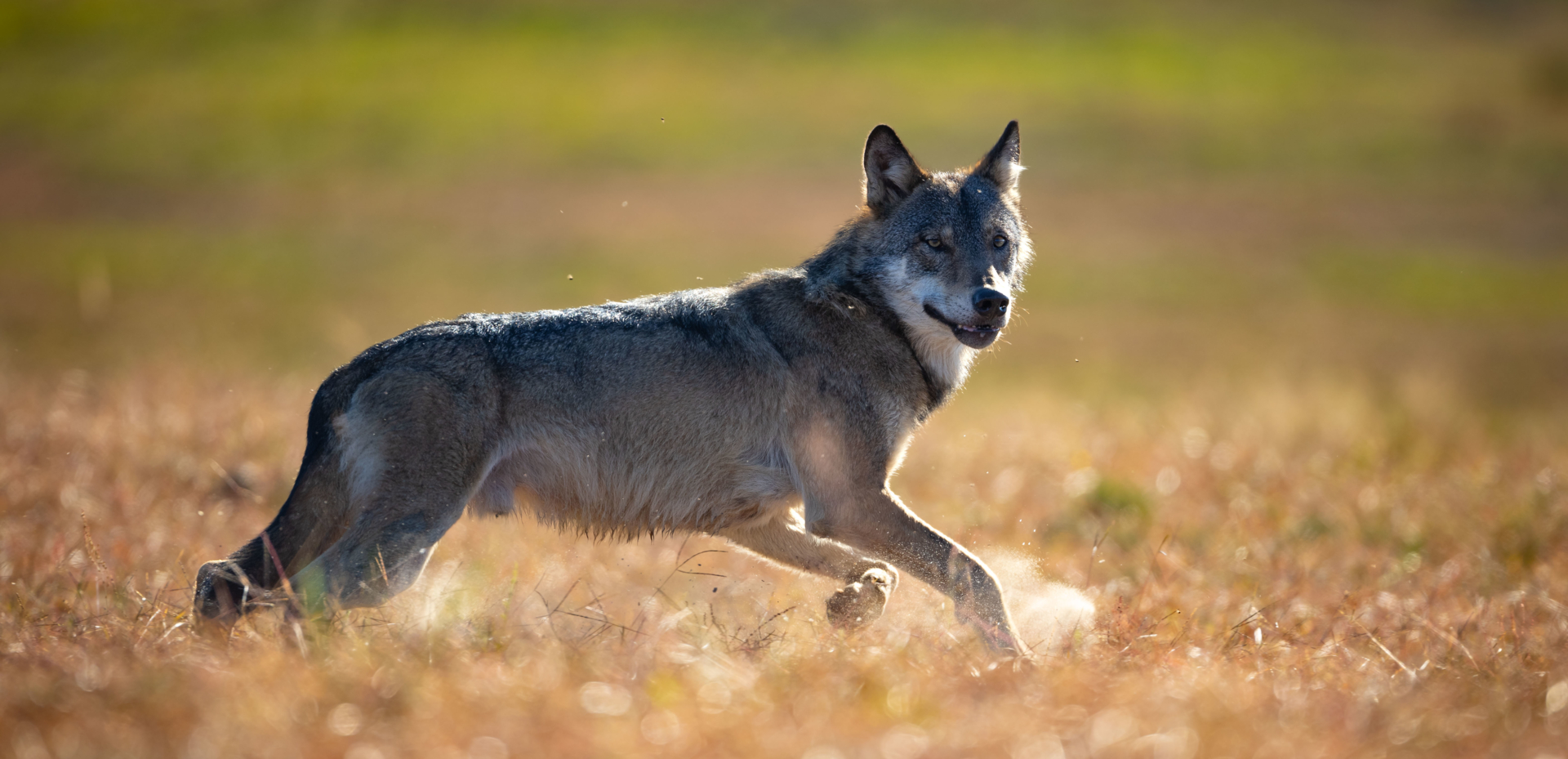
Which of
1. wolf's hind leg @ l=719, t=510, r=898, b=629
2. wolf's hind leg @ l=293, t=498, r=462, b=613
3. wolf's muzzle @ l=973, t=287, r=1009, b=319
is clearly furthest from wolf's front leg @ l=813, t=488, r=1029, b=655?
wolf's hind leg @ l=293, t=498, r=462, b=613

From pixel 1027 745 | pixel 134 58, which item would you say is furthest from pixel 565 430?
pixel 134 58

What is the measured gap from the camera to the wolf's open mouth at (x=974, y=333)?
19.8 ft

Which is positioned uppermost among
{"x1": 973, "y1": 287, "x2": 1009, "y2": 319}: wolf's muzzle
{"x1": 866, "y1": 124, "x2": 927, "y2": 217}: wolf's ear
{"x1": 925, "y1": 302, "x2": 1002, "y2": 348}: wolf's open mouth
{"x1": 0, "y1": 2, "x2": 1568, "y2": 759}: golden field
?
{"x1": 866, "y1": 124, "x2": 927, "y2": 217}: wolf's ear

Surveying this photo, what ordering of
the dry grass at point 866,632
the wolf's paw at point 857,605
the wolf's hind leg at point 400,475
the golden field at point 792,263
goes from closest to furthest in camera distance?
the dry grass at point 866,632, the golden field at point 792,263, the wolf's hind leg at point 400,475, the wolf's paw at point 857,605

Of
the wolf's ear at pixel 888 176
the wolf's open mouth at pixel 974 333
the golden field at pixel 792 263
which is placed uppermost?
the wolf's ear at pixel 888 176

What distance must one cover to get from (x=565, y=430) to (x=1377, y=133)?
42.5 m

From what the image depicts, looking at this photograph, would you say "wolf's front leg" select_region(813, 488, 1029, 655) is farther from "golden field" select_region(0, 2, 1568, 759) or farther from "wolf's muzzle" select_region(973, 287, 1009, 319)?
"wolf's muzzle" select_region(973, 287, 1009, 319)

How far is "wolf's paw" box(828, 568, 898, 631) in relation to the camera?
226 inches

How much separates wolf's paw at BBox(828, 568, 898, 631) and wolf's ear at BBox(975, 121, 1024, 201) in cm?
258

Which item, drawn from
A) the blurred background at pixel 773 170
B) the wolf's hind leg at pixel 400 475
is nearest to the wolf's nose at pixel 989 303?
the wolf's hind leg at pixel 400 475

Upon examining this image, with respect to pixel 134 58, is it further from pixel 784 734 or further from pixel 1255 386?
pixel 784 734

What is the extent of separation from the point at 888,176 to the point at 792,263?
68.0 ft

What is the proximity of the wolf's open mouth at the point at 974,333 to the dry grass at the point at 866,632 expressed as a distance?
125cm

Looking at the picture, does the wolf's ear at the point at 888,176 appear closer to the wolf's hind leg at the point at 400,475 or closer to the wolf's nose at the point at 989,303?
the wolf's nose at the point at 989,303
